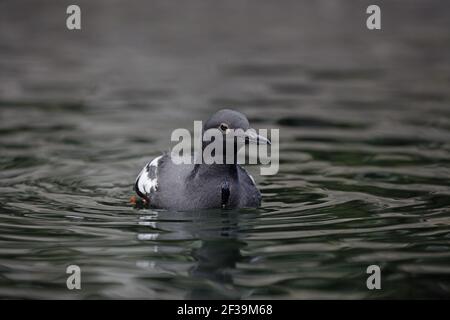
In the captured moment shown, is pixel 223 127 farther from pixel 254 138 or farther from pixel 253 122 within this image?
pixel 253 122

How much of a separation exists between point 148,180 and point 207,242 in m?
1.46

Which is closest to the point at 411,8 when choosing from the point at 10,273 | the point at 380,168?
the point at 380,168

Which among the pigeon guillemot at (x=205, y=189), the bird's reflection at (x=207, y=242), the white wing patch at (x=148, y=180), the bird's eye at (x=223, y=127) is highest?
the bird's eye at (x=223, y=127)

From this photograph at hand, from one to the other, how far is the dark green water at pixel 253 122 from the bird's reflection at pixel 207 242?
0.02m

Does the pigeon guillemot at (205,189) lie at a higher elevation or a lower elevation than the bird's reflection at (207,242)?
higher

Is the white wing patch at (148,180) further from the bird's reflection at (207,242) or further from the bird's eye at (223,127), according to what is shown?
the bird's eye at (223,127)

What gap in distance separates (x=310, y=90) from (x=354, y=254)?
695cm

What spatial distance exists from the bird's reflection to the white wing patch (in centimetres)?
36

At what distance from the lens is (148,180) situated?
858 centimetres

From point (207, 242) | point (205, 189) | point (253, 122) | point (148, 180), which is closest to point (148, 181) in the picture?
point (148, 180)

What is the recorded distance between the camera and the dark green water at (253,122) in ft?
22.0

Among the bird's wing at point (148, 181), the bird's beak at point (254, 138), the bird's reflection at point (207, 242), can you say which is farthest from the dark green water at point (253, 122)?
the bird's beak at point (254, 138)

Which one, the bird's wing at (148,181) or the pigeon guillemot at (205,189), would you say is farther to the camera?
the bird's wing at (148,181)

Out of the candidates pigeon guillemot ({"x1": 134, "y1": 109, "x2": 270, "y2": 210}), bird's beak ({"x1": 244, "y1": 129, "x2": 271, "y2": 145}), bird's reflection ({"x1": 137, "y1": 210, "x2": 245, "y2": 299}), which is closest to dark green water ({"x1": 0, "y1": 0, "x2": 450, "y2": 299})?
bird's reflection ({"x1": 137, "y1": 210, "x2": 245, "y2": 299})
